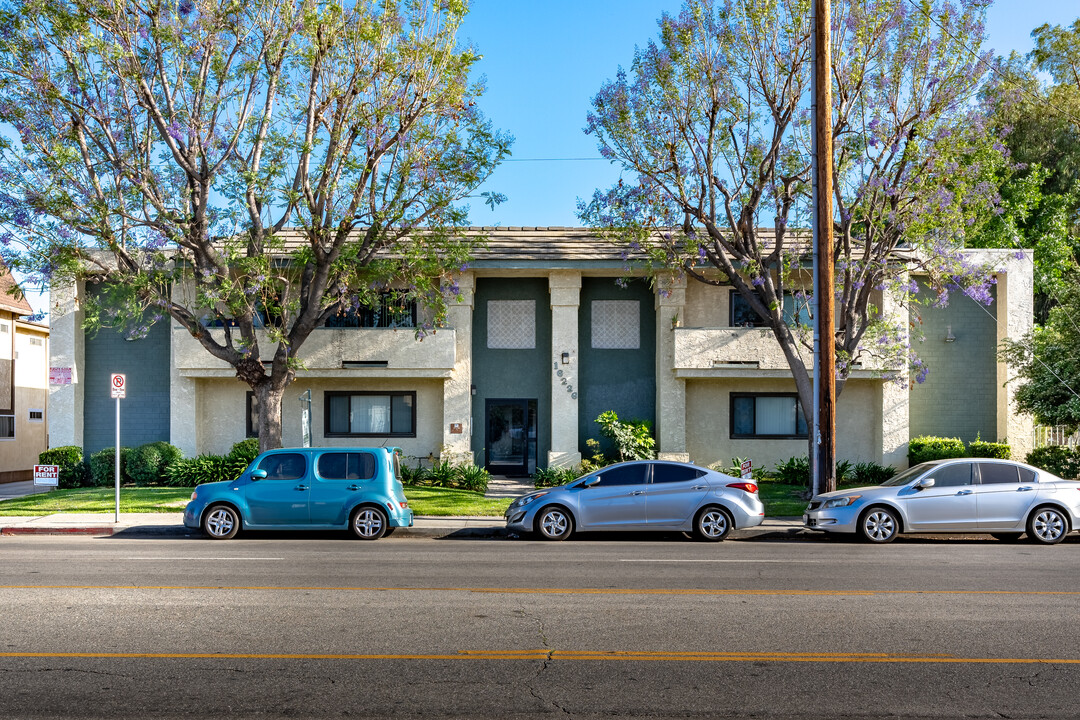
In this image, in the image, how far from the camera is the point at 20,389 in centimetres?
3259

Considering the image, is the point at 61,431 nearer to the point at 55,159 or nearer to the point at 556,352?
the point at 55,159

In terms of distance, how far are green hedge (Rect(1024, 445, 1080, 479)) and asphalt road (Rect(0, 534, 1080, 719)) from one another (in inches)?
446

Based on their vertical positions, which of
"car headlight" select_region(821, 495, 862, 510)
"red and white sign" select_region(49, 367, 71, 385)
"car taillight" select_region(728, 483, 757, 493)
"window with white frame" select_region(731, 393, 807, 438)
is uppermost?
"red and white sign" select_region(49, 367, 71, 385)

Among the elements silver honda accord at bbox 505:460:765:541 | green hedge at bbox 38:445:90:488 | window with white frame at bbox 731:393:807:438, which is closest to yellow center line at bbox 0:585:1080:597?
silver honda accord at bbox 505:460:765:541

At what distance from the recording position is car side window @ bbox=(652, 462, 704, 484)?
15.9 metres

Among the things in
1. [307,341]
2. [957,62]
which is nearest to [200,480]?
[307,341]

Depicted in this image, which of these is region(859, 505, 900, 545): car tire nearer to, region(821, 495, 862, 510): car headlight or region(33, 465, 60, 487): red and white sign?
region(821, 495, 862, 510): car headlight

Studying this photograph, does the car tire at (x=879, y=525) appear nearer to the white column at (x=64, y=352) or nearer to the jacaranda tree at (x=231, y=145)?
the jacaranda tree at (x=231, y=145)

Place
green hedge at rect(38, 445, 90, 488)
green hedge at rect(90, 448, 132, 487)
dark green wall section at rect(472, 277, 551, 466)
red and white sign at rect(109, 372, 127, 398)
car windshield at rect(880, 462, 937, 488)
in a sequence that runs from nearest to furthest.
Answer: car windshield at rect(880, 462, 937, 488)
red and white sign at rect(109, 372, 127, 398)
green hedge at rect(90, 448, 132, 487)
green hedge at rect(38, 445, 90, 488)
dark green wall section at rect(472, 277, 551, 466)

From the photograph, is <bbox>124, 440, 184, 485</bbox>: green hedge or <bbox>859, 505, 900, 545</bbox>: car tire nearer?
<bbox>859, 505, 900, 545</bbox>: car tire

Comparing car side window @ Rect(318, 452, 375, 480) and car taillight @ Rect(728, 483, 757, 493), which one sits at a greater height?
car side window @ Rect(318, 452, 375, 480)

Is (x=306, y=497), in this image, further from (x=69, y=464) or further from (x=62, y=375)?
(x=69, y=464)

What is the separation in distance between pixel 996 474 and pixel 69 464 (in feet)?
70.6

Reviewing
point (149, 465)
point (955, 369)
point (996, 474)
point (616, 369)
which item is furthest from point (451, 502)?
point (955, 369)
